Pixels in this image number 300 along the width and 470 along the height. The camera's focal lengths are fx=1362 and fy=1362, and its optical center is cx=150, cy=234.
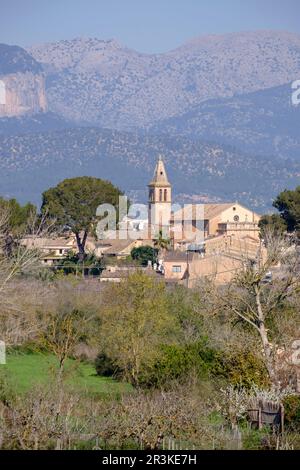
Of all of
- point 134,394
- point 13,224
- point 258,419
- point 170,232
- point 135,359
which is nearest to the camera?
point 258,419

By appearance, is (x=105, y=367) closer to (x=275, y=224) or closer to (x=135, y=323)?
(x=135, y=323)

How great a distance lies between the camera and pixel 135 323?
31.1 meters

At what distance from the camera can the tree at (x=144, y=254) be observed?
65.9 metres

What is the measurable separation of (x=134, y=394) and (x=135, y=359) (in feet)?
15.3

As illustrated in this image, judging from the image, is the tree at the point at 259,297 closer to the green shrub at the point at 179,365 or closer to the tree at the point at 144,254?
the green shrub at the point at 179,365

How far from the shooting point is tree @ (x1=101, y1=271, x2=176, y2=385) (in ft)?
97.9

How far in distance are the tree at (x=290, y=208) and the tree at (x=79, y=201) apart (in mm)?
8527

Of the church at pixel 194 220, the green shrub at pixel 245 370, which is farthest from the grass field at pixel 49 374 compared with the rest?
the church at pixel 194 220

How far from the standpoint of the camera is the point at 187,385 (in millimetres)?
25109

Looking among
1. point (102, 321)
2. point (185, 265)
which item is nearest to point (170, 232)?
point (185, 265)

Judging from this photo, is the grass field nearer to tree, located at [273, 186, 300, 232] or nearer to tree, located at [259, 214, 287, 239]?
tree, located at [259, 214, 287, 239]

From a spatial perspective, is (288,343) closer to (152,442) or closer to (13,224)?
(152,442)

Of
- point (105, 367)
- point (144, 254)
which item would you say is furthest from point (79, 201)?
point (105, 367)

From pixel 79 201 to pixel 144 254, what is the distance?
624 cm
